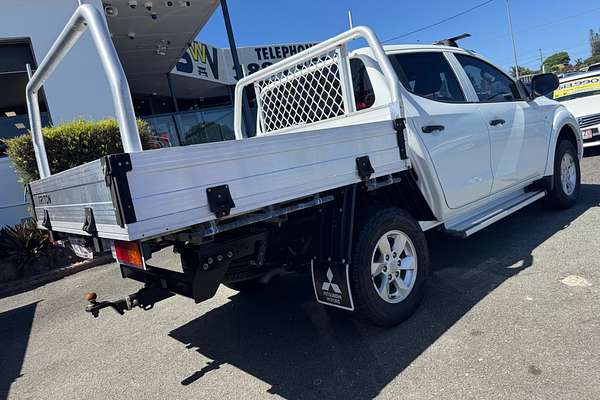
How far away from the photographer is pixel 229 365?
118 inches

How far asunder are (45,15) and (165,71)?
609cm

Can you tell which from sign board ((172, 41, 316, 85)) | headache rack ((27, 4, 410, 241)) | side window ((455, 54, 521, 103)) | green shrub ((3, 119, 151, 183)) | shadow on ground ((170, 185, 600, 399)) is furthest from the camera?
sign board ((172, 41, 316, 85))

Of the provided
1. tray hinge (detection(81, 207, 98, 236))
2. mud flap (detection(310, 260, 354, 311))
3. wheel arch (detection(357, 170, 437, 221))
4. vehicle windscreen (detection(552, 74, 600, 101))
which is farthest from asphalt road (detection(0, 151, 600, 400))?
vehicle windscreen (detection(552, 74, 600, 101))

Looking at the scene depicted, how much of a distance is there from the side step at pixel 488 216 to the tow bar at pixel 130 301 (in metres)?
2.46

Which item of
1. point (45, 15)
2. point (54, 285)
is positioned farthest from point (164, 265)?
point (45, 15)

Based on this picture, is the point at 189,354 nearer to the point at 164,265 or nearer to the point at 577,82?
the point at 164,265

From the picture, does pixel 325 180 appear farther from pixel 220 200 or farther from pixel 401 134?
pixel 401 134

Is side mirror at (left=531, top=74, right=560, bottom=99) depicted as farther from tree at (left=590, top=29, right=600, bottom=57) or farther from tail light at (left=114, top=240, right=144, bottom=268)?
tree at (left=590, top=29, right=600, bottom=57)

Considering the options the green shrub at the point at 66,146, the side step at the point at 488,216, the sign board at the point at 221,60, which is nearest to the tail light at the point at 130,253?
the side step at the point at 488,216

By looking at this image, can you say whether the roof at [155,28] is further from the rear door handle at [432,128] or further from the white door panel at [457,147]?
the rear door handle at [432,128]

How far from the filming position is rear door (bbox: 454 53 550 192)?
13.9 feet

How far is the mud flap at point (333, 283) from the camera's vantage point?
2.81 m

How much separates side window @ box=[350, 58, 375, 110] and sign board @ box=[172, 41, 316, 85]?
11544mm

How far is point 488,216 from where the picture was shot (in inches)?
160
